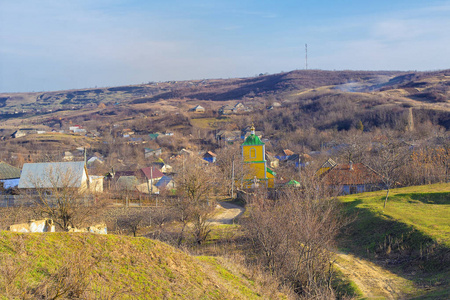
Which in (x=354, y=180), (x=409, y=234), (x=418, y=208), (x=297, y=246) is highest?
(x=297, y=246)

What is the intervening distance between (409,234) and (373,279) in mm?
3217

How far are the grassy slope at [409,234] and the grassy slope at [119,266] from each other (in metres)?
5.48

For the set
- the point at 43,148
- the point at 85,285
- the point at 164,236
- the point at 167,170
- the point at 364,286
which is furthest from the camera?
the point at 43,148

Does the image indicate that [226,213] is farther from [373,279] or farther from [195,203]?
[373,279]

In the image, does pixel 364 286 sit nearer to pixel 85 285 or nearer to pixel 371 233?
pixel 371 233

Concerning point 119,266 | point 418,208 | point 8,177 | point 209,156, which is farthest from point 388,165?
point 209,156

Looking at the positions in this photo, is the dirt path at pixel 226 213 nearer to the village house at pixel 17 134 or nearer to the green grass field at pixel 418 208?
the green grass field at pixel 418 208

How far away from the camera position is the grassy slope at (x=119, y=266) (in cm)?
643

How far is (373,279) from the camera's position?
37.4ft

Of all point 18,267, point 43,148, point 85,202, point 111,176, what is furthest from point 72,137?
point 18,267

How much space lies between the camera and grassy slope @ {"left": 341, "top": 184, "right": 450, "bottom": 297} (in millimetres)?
11602

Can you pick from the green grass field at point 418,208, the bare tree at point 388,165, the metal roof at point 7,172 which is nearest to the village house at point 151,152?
the metal roof at point 7,172

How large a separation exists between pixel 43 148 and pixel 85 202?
52.3m

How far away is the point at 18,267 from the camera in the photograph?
19.8 feet
